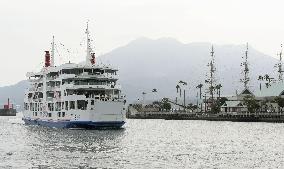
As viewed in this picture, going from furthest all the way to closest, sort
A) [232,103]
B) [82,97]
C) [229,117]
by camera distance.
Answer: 1. [232,103]
2. [229,117]
3. [82,97]

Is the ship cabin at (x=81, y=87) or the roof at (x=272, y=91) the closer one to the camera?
the ship cabin at (x=81, y=87)

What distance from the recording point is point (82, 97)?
75.4 meters

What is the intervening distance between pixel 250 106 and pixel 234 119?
10693 millimetres

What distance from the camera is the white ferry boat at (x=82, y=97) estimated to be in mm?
73938

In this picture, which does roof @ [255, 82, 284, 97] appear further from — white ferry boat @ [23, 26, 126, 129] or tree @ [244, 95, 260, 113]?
white ferry boat @ [23, 26, 126, 129]

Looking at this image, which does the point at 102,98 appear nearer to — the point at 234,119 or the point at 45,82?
the point at 45,82

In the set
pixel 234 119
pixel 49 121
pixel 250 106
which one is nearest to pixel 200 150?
pixel 49 121

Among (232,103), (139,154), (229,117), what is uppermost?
(232,103)

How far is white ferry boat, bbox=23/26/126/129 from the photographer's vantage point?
73.9 m

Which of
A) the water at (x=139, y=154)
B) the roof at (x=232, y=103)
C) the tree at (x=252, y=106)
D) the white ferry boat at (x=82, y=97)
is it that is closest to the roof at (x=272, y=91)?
the roof at (x=232, y=103)

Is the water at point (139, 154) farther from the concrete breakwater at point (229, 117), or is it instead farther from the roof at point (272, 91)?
the roof at point (272, 91)

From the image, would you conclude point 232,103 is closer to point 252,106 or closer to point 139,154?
point 252,106

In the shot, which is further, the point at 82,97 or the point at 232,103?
the point at 232,103

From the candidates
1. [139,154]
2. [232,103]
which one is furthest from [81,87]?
[232,103]
